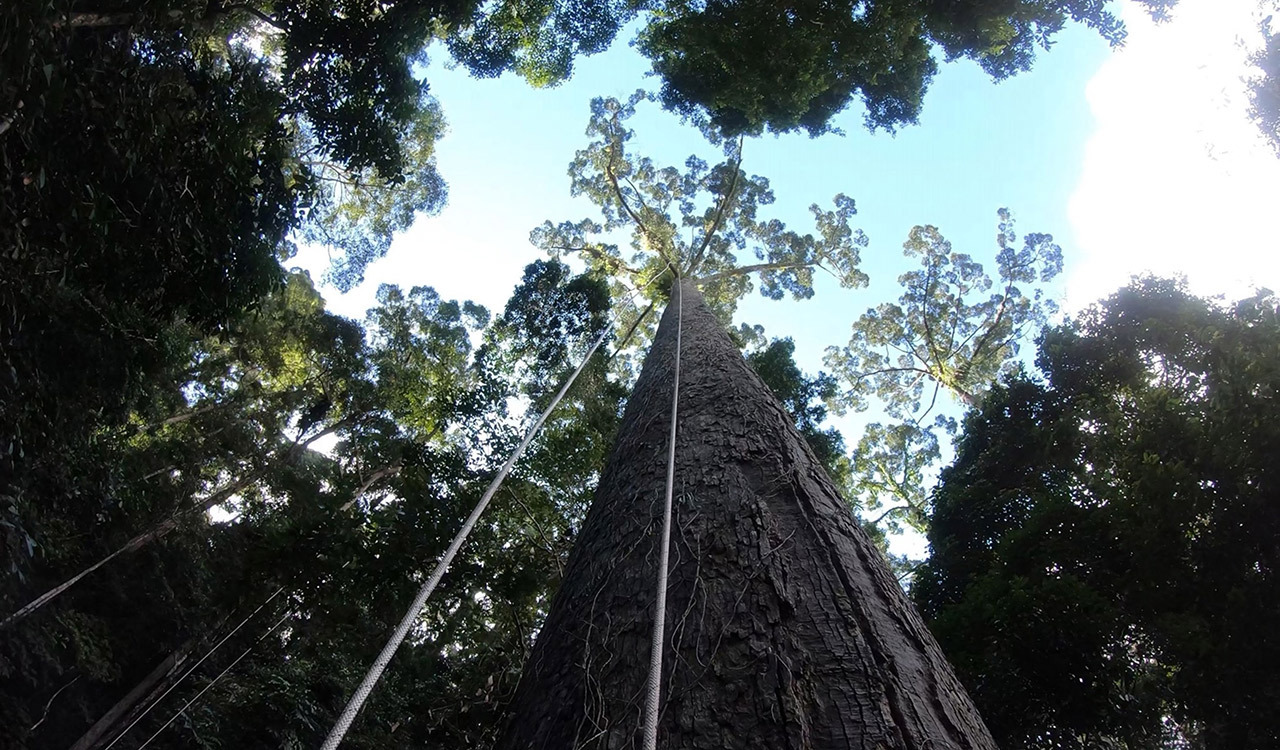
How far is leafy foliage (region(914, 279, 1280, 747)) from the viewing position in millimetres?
4809

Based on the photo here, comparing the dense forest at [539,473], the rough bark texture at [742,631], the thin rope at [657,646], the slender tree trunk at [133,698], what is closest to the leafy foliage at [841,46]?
the dense forest at [539,473]

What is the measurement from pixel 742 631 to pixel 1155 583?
565 cm

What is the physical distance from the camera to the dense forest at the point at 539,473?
1.74 metres

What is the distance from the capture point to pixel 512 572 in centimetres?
630

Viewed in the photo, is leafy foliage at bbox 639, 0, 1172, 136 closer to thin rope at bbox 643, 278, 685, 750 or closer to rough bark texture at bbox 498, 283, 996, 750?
rough bark texture at bbox 498, 283, 996, 750

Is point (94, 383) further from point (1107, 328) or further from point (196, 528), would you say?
point (1107, 328)

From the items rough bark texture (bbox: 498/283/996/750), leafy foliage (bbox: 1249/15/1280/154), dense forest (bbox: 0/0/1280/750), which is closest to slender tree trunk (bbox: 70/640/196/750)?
dense forest (bbox: 0/0/1280/750)

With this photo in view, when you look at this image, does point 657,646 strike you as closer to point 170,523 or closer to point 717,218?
point 170,523

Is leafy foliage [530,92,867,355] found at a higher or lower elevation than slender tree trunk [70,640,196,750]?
higher

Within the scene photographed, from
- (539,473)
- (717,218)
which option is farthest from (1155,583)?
(717,218)

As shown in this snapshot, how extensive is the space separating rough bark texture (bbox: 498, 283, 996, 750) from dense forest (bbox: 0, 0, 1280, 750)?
11mm

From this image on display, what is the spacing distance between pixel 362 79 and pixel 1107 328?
8362mm

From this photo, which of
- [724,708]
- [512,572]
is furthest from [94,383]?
[724,708]

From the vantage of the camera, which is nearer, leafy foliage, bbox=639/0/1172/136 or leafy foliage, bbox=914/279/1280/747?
leafy foliage, bbox=914/279/1280/747
